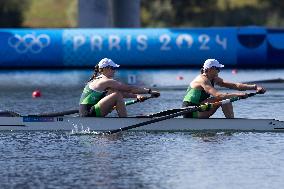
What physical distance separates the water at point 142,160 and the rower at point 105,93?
2.39ft

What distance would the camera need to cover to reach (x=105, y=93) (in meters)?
22.0

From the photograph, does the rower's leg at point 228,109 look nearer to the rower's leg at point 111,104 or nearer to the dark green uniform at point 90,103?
the rower's leg at point 111,104

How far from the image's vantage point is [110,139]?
20.4 m

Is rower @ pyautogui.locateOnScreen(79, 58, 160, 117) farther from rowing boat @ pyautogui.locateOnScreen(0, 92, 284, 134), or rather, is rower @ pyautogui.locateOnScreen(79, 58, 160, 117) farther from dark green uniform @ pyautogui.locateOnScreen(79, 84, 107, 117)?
rowing boat @ pyautogui.locateOnScreen(0, 92, 284, 134)

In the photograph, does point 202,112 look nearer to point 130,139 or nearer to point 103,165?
point 130,139

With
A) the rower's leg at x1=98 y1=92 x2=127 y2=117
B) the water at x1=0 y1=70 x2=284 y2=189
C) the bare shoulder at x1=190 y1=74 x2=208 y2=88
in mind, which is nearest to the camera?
the water at x1=0 y1=70 x2=284 y2=189

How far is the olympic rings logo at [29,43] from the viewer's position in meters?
48.2

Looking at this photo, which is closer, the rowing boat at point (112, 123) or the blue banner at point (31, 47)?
the rowing boat at point (112, 123)

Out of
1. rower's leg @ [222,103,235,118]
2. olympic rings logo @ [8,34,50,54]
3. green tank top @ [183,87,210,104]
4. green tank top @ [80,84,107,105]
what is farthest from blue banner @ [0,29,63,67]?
rower's leg @ [222,103,235,118]

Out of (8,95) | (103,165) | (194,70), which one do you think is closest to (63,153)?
(103,165)

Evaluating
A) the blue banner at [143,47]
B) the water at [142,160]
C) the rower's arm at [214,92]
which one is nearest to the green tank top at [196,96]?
the rower's arm at [214,92]

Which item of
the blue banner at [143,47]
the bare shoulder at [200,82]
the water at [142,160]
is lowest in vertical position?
Result: the water at [142,160]

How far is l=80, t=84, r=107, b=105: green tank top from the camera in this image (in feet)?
71.9

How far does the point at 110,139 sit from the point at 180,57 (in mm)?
28275
